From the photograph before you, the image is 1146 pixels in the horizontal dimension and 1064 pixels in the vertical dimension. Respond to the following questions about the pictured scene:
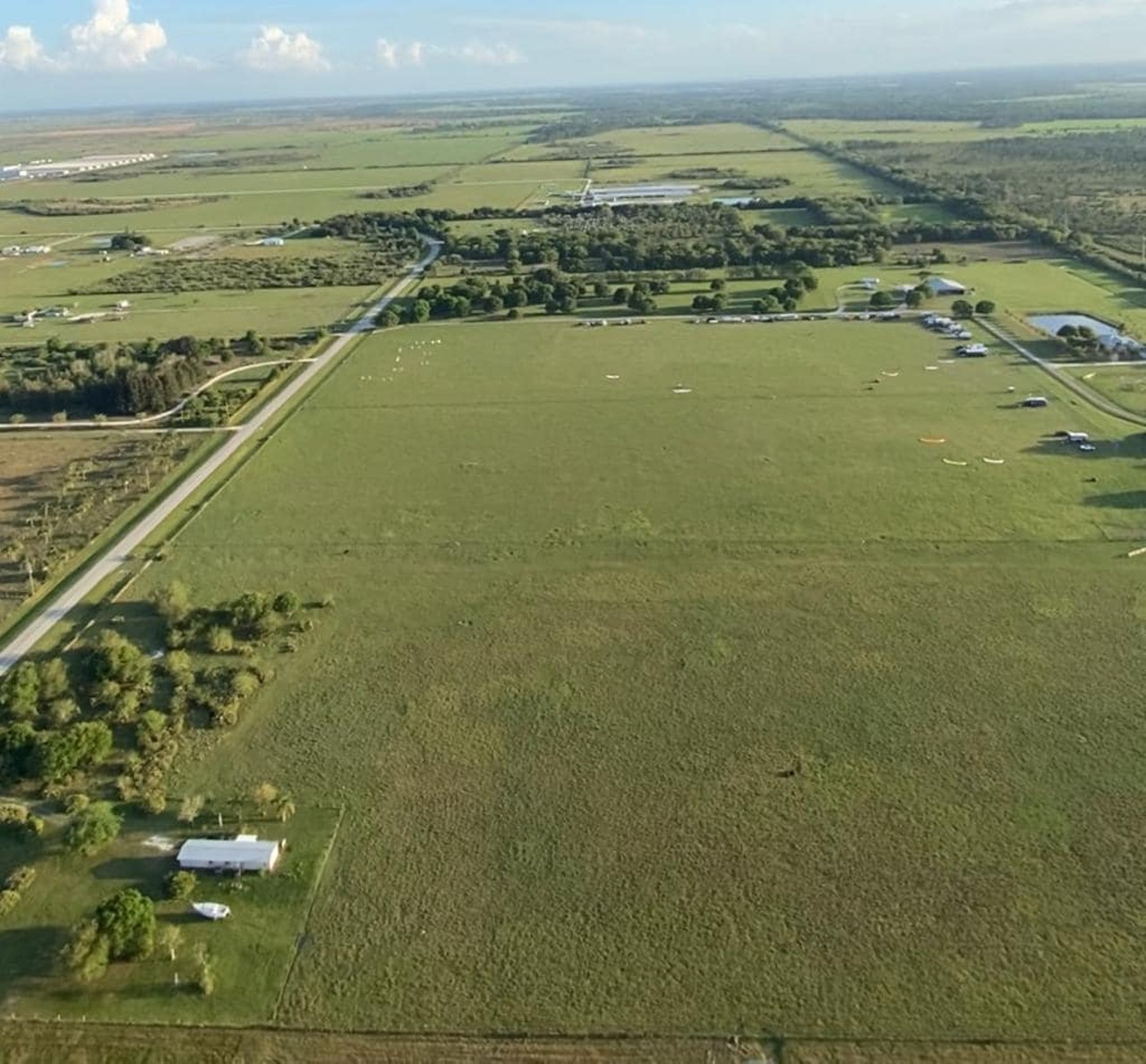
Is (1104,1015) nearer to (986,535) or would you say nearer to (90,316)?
(986,535)

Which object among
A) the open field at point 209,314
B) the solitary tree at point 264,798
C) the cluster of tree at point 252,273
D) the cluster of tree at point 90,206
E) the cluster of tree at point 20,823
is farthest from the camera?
the cluster of tree at point 90,206

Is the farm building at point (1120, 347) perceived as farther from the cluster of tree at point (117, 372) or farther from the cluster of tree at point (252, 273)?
the cluster of tree at point (252, 273)

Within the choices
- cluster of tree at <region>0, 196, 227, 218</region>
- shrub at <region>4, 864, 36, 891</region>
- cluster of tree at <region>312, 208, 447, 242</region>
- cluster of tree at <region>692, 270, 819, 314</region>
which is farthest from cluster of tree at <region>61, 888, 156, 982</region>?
cluster of tree at <region>0, 196, 227, 218</region>

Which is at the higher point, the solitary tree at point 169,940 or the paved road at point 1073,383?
the solitary tree at point 169,940

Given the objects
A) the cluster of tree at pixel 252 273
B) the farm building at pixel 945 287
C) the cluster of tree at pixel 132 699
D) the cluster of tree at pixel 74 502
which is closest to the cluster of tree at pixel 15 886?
the cluster of tree at pixel 132 699

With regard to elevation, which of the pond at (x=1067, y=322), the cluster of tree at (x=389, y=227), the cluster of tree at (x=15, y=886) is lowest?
the cluster of tree at (x=389, y=227)

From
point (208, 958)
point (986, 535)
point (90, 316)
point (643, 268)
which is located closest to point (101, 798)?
point (208, 958)

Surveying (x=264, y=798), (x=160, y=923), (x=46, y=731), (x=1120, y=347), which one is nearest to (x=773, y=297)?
(x=1120, y=347)
